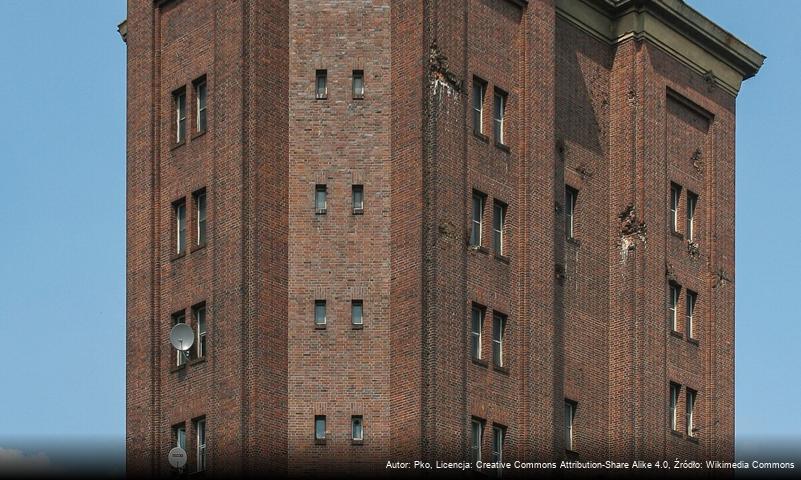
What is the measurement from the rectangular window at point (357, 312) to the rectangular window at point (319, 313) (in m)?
A: 0.84

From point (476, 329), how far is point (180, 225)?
385 inches

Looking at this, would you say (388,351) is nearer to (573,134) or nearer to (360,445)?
(360,445)

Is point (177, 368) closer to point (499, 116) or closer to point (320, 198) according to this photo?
point (320, 198)

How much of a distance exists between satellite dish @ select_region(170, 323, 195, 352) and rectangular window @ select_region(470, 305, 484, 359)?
841 centimetres

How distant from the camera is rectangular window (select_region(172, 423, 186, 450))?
73.9 meters

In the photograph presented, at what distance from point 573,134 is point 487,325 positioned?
9480 millimetres

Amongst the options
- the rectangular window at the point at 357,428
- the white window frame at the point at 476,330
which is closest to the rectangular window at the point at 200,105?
the white window frame at the point at 476,330

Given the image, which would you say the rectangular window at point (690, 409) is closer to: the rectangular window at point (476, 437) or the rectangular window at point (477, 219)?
the rectangular window at point (476, 437)

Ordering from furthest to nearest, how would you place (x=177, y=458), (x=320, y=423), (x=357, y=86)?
(x=357, y=86), (x=320, y=423), (x=177, y=458)

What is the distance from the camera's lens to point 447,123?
74.2 metres

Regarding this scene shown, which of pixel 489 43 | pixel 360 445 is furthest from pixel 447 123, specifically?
pixel 360 445

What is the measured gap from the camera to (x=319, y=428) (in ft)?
237

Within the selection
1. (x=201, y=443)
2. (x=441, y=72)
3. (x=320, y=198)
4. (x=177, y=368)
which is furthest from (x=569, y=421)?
(x=177, y=368)

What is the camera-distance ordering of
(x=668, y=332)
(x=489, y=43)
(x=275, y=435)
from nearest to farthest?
(x=275, y=435) < (x=489, y=43) < (x=668, y=332)
